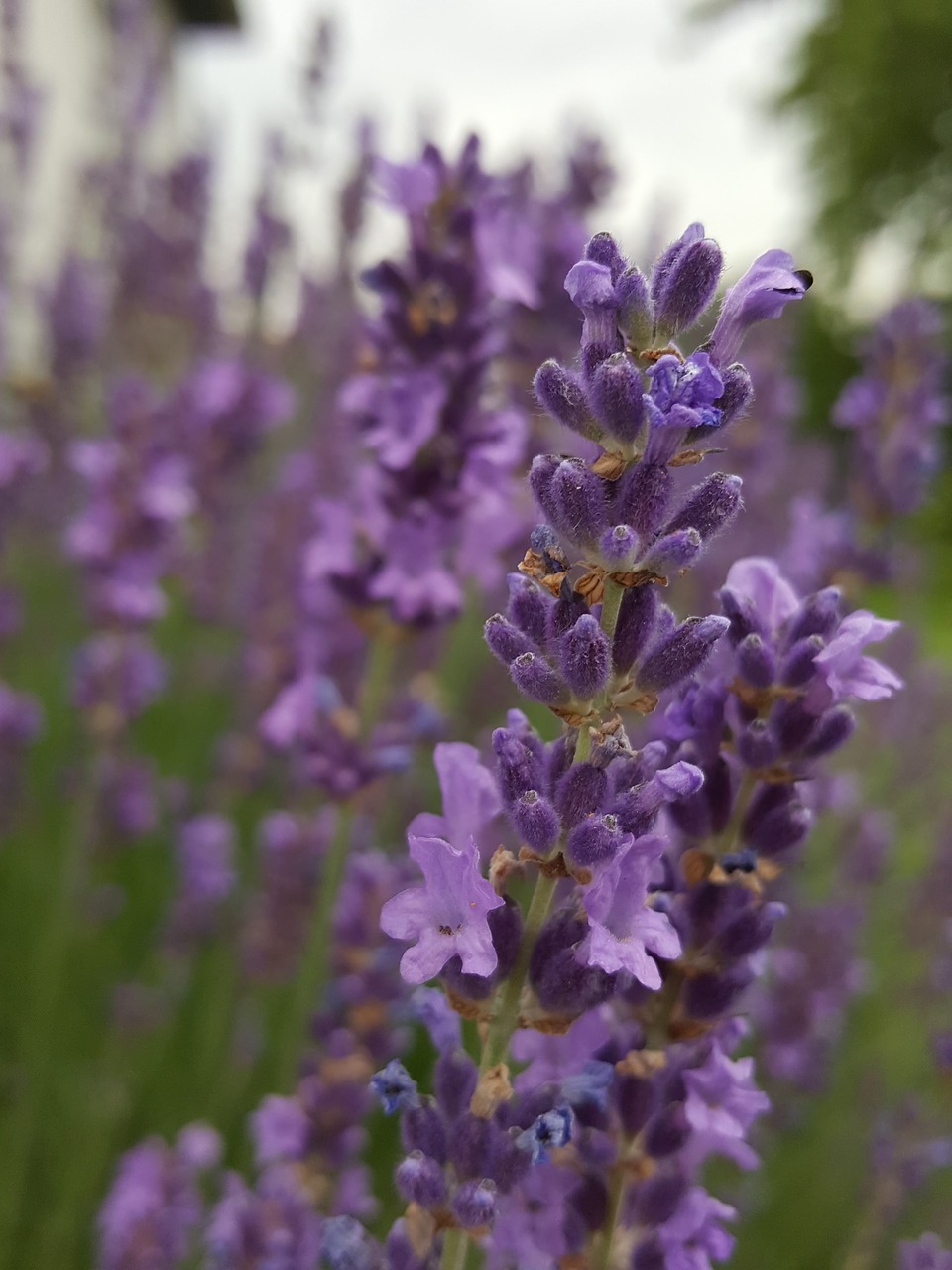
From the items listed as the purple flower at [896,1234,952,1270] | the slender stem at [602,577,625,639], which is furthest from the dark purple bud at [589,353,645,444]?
the purple flower at [896,1234,952,1270]

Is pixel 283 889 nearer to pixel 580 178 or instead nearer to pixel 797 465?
pixel 580 178

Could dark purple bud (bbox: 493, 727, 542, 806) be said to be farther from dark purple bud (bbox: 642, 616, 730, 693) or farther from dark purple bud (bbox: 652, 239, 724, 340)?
dark purple bud (bbox: 652, 239, 724, 340)

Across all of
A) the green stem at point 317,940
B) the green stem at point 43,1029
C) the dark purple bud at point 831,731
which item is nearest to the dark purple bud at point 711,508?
the dark purple bud at point 831,731

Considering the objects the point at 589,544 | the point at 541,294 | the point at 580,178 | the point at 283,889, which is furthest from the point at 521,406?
the point at 589,544

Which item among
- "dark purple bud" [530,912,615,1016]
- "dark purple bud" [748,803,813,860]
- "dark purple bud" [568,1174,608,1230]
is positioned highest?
"dark purple bud" [748,803,813,860]

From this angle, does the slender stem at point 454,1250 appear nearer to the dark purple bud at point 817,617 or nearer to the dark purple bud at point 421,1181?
the dark purple bud at point 421,1181

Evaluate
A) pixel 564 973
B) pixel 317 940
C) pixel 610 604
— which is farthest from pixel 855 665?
pixel 317 940

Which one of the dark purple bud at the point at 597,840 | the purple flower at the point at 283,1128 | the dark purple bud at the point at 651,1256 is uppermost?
the dark purple bud at the point at 597,840
